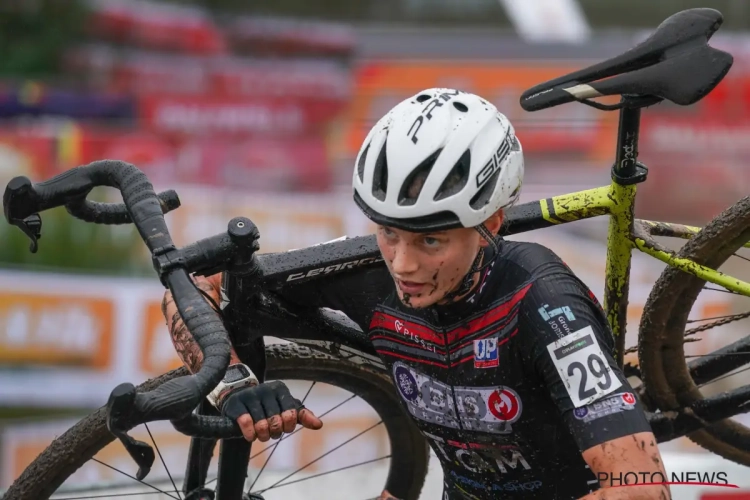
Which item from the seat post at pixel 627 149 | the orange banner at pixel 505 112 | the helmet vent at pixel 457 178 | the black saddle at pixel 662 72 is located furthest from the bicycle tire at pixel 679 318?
the orange banner at pixel 505 112

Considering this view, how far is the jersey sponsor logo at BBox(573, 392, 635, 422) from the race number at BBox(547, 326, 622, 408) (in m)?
0.01

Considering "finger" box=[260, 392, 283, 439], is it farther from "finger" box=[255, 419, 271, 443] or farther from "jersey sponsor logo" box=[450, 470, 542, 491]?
"jersey sponsor logo" box=[450, 470, 542, 491]

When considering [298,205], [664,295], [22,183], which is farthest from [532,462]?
[298,205]

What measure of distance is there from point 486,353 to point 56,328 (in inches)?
188

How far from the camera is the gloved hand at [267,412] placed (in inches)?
83.3

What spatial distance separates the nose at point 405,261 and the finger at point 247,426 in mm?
458

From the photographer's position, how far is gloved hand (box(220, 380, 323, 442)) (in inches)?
83.3

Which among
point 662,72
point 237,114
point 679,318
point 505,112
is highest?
point 237,114

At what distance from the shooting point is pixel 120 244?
7.16 meters

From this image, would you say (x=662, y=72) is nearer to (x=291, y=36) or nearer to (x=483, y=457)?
(x=483, y=457)

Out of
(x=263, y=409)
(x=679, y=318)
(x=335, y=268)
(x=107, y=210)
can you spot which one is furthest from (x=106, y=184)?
(x=679, y=318)

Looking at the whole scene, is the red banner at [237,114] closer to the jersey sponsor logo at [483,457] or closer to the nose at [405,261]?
the jersey sponsor logo at [483,457]

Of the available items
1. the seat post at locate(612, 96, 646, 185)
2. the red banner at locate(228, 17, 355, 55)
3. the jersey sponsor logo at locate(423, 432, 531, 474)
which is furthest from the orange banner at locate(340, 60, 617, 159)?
the jersey sponsor logo at locate(423, 432, 531, 474)

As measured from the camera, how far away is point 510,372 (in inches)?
95.0
